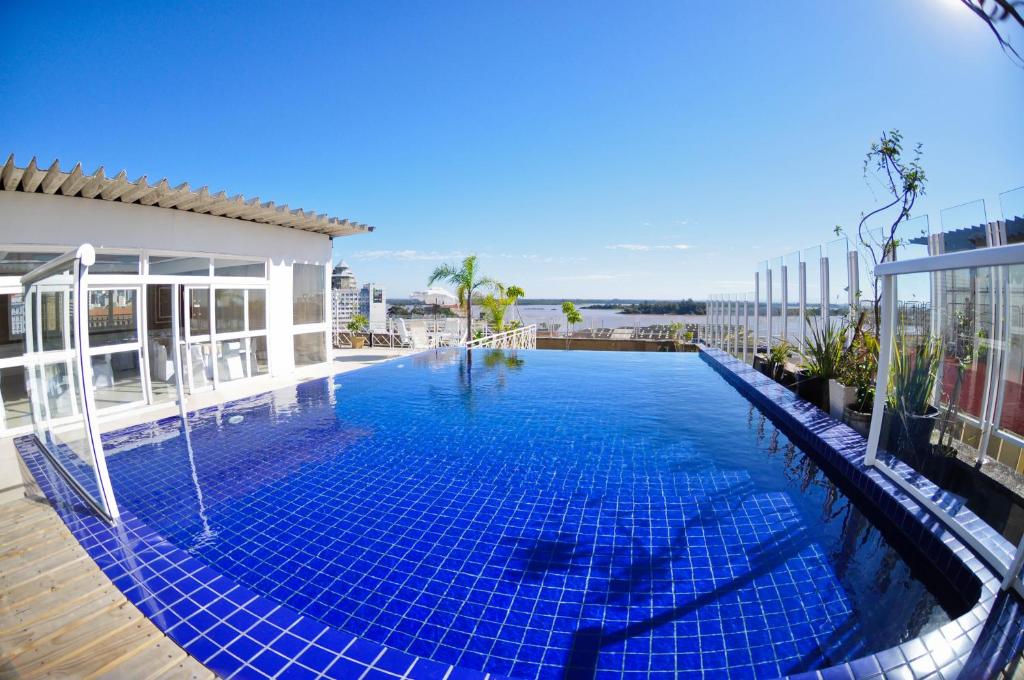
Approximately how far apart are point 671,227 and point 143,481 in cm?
3472

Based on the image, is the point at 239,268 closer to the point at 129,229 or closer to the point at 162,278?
the point at 162,278

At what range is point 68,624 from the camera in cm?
212

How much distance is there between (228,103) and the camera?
10.7 meters

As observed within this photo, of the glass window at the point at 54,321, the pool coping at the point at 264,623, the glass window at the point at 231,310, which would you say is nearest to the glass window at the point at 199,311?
the glass window at the point at 231,310

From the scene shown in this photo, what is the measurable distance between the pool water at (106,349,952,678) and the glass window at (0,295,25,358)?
53.2 inches

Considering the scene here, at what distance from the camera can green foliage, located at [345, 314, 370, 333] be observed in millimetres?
16578

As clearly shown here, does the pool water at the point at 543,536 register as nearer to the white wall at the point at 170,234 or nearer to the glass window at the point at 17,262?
the glass window at the point at 17,262

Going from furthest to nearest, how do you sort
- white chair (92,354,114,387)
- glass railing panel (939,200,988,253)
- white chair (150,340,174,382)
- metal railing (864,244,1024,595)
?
white chair (150,340,174,382), white chair (92,354,114,387), glass railing panel (939,200,988,253), metal railing (864,244,1024,595)

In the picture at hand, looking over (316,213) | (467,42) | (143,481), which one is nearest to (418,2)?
(467,42)

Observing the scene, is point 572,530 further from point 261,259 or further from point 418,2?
point 418,2

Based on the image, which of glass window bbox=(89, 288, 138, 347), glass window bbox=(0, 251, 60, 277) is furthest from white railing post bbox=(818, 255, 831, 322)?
glass window bbox=(0, 251, 60, 277)

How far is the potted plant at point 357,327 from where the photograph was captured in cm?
1545

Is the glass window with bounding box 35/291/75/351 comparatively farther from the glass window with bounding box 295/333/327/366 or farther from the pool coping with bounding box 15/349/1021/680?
the glass window with bounding box 295/333/327/366

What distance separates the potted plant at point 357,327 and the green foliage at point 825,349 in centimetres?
1281
